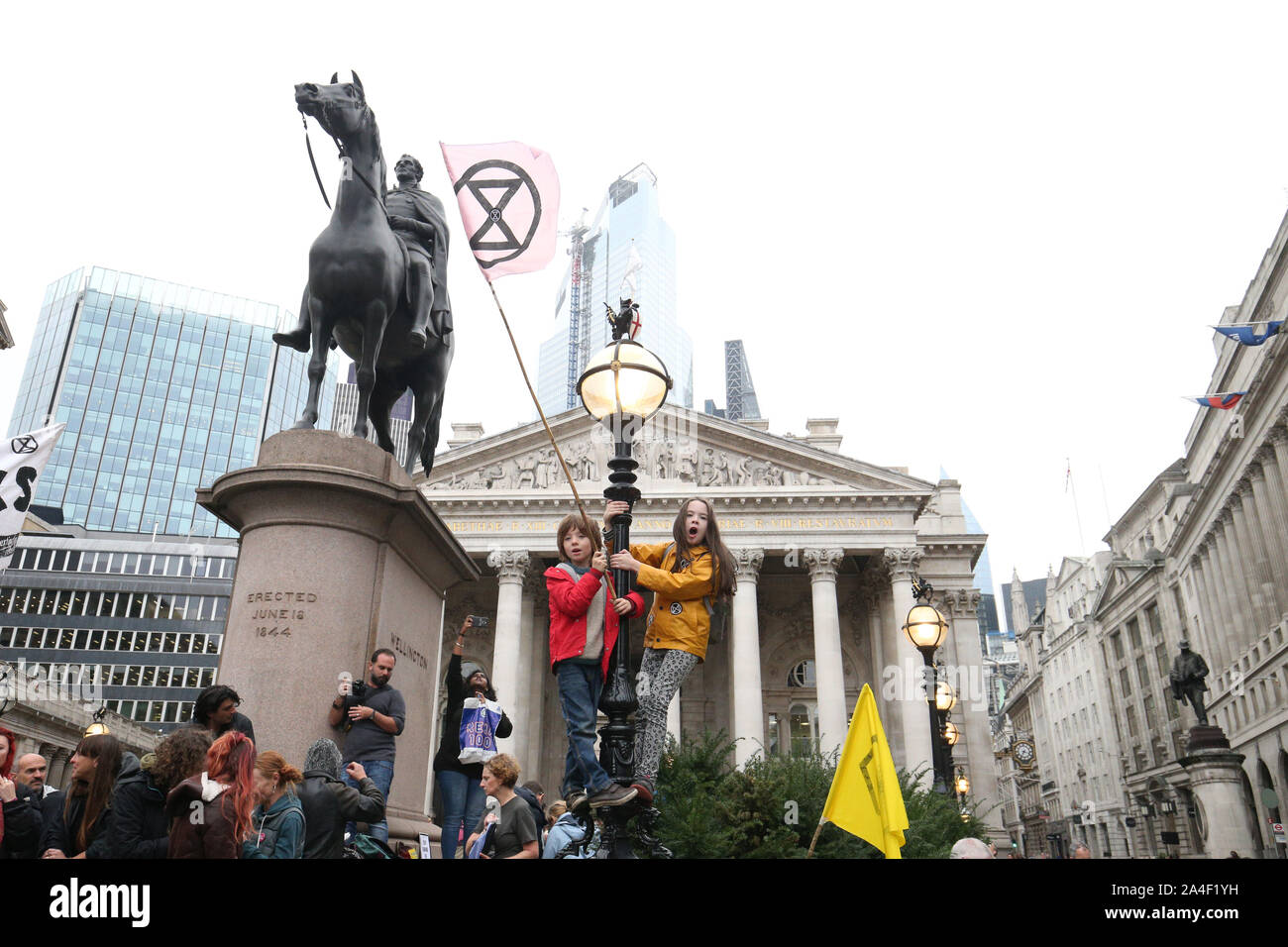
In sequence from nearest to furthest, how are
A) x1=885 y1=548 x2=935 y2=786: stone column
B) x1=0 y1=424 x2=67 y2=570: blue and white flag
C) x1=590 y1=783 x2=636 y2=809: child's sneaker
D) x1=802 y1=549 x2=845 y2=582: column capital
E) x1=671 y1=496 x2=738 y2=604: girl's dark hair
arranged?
x1=590 y1=783 x2=636 y2=809: child's sneaker, x1=671 y1=496 x2=738 y2=604: girl's dark hair, x1=0 y1=424 x2=67 y2=570: blue and white flag, x1=885 y1=548 x2=935 y2=786: stone column, x1=802 y1=549 x2=845 y2=582: column capital

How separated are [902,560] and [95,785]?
122 feet

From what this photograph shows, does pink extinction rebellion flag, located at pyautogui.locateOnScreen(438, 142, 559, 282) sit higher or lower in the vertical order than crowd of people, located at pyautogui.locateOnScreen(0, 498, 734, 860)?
higher

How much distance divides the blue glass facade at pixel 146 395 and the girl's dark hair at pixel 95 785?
415 ft

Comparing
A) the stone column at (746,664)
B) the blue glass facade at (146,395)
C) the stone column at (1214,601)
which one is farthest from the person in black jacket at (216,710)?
the blue glass facade at (146,395)

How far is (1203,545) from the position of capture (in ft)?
159

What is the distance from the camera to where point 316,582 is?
6871mm

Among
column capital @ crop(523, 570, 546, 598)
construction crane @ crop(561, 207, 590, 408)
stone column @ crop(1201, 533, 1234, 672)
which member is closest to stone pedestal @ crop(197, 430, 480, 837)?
column capital @ crop(523, 570, 546, 598)

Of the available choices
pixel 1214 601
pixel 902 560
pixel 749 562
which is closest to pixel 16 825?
pixel 749 562

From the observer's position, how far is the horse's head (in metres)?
7.59

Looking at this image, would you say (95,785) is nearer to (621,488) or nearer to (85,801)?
(85,801)

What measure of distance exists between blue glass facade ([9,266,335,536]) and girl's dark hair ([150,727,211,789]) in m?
127

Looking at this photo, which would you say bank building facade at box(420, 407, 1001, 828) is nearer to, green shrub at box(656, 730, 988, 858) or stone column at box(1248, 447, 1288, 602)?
stone column at box(1248, 447, 1288, 602)
